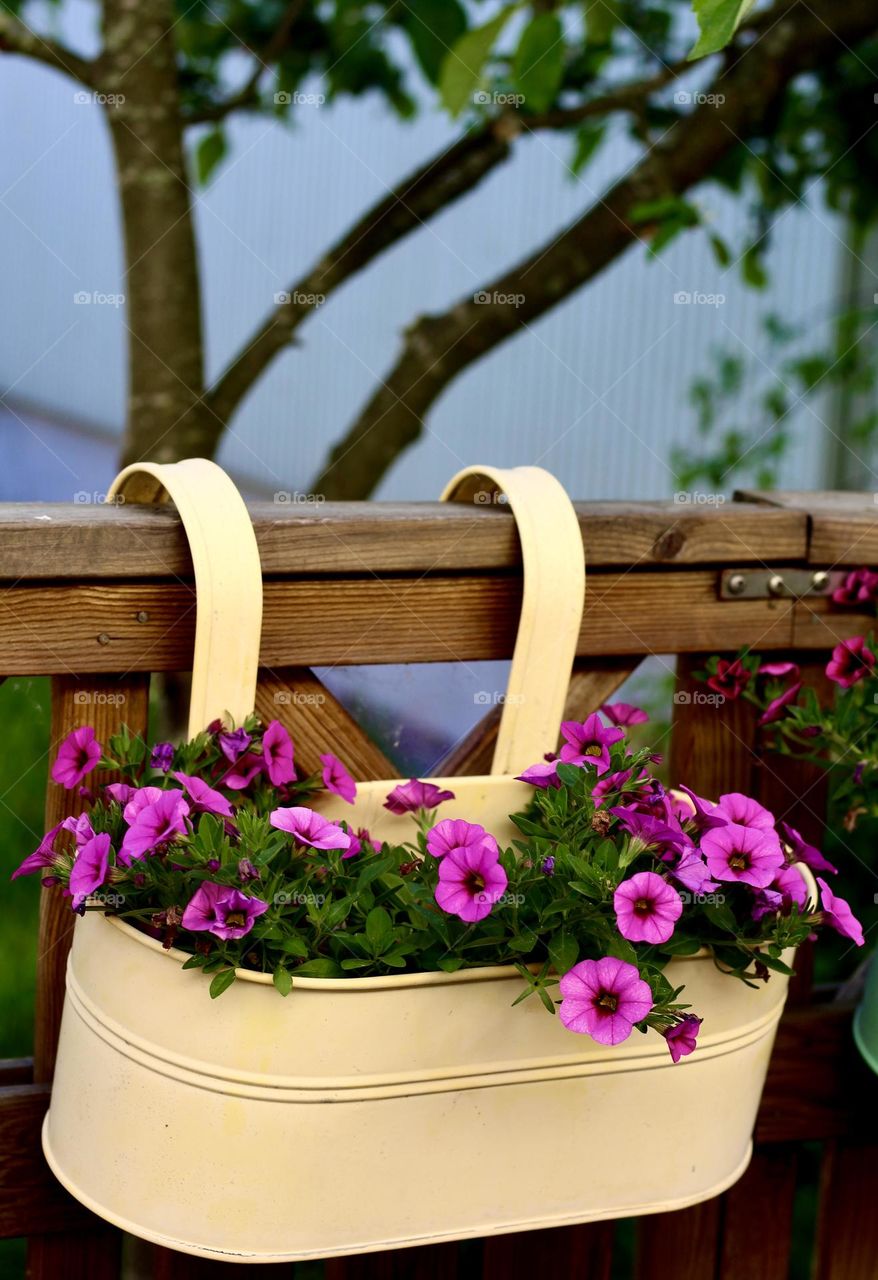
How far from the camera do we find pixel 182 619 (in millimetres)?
1179

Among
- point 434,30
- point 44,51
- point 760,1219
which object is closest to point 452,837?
point 760,1219

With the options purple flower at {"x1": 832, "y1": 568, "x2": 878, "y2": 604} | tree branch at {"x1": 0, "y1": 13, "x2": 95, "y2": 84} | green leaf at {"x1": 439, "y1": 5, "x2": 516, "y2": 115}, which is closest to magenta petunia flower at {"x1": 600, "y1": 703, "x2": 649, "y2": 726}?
purple flower at {"x1": 832, "y1": 568, "x2": 878, "y2": 604}

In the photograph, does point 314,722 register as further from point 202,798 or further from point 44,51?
point 44,51

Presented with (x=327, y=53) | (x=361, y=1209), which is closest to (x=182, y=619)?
(x=361, y=1209)

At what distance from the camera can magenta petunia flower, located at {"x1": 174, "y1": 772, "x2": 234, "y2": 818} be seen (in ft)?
3.36

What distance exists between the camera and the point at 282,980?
945mm

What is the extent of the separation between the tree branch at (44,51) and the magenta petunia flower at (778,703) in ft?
5.85

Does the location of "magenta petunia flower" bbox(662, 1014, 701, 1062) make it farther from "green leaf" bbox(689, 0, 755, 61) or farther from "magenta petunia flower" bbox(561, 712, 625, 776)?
"green leaf" bbox(689, 0, 755, 61)

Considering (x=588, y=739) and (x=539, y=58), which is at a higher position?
(x=539, y=58)

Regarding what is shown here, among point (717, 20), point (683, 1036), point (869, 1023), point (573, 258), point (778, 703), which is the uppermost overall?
point (573, 258)

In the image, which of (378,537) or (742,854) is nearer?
(742,854)

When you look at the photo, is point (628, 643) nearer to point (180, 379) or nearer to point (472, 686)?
point (472, 686)

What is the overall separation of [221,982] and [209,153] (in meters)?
2.14

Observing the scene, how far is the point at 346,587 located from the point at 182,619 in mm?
155
